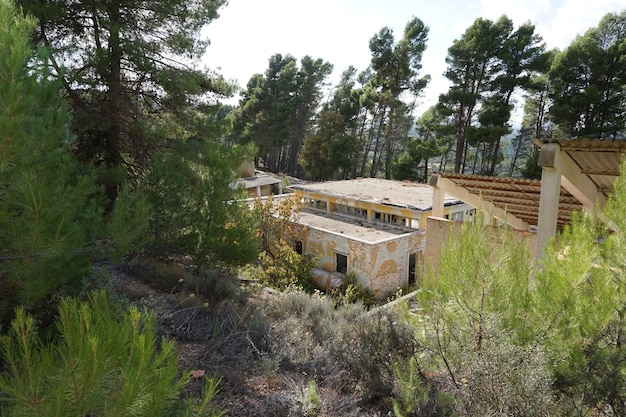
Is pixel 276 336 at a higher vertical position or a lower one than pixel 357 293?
higher

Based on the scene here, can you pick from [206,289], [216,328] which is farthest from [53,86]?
[206,289]

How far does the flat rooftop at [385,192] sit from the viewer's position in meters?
15.2

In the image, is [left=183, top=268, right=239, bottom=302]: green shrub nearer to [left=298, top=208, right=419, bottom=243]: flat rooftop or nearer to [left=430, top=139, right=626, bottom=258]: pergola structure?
[left=430, top=139, right=626, bottom=258]: pergola structure

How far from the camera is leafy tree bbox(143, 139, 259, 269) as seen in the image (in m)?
7.61

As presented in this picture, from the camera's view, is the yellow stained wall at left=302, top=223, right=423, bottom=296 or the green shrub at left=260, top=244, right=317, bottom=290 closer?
the yellow stained wall at left=302, top=223, right=423, bottom=296

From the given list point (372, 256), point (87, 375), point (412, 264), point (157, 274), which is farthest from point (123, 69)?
point (412, 264)

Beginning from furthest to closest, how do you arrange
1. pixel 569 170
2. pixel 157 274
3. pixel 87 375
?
pixel 157 274 → pixel 569 170 → pixel 87 375

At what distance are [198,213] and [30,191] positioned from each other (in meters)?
4.80

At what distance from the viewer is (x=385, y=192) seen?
57.6 ft

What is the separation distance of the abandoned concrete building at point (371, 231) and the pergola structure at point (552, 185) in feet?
10.4

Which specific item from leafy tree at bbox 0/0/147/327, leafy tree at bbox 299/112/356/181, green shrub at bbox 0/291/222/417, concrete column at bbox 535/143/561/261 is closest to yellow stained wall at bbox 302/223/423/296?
concrete column at bbox 535/143/561/261

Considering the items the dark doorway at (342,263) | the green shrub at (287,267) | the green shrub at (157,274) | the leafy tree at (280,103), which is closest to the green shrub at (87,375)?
the green shrub at (157,274)

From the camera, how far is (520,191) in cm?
722

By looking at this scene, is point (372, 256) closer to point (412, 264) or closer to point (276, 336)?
point (412, 264)
